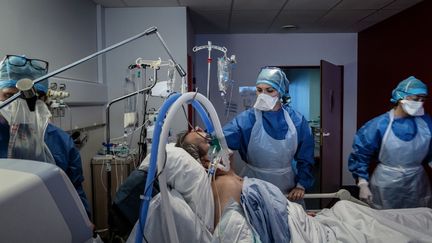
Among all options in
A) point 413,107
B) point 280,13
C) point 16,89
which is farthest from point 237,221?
point 280,13

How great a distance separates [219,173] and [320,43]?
3.28 m

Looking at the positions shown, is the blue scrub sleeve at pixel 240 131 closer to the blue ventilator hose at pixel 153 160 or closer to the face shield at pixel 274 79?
the face shield at pixel 274 79

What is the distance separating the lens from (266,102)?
6.32ft

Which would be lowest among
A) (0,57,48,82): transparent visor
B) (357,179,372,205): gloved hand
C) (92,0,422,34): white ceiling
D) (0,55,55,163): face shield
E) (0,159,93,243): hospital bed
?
(357,179,372,205): gloved hand

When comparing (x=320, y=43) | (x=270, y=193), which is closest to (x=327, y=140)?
(x=320, y=43)

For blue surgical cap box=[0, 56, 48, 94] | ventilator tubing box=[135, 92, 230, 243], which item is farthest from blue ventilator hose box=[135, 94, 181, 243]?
blue surgical cap box=[0, 56, 48, 94]

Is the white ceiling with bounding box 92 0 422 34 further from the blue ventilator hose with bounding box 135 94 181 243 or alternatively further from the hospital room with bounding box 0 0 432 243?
the blue ventilator hose with bounding box 135 94 181 243

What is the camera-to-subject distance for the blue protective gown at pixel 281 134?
192cm

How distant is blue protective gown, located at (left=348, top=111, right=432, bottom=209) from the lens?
206 cm

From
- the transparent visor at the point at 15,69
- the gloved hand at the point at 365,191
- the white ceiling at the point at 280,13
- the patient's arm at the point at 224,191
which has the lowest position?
the gloved hand at the point at 365,191

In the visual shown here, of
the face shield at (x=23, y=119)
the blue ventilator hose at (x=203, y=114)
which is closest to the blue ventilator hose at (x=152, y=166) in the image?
the blue ventilator hose at (x=203, y=114)

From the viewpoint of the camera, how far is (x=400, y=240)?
3.94 feet

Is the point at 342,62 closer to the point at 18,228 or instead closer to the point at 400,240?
the point at 400,240

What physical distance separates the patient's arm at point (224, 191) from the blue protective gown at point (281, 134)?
481 millimetres
